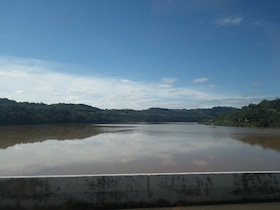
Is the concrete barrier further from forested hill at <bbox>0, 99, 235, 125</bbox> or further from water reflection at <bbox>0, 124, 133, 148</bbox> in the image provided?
forested hill at <bbox>0, 99, 235, 125</bbox>

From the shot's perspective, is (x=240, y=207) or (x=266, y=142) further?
(x=266, y=142)

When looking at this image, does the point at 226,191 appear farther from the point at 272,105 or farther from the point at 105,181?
the point at 272,105

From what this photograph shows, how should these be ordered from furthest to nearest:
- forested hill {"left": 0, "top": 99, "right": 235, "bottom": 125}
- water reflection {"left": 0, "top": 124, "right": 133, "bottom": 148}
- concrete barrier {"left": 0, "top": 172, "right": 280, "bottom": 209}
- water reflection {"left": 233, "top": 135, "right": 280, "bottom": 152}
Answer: forested hill {"left": 0, "top": 99, "right": 235, "bottom": 125}, water reflection {"left": 0, "top": 124, "right": 133, "bottom": 148}, water reflection {"left": 233, "top": 135, "right": 280, "bottom": 152}, concrete barrier {"left": 0, "top": 172, "right": 280, "bottom": 209}

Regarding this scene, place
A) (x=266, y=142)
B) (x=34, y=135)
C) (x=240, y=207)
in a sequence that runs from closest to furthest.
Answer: (x=240, y=207), (x=266, y=142), (x=34, y=135)

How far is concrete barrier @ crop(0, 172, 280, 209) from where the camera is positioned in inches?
332

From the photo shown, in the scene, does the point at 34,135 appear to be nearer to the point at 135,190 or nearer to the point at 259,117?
the point at 135,190

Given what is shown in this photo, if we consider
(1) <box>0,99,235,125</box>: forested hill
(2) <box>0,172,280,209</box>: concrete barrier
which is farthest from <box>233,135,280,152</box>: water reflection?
(1) <box>0,99,235,125</box>: forested hill

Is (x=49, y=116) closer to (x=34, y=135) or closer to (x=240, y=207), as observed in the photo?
(x=34, y=135)

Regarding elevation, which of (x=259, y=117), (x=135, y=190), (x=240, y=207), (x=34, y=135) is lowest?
(x=240, y=207)

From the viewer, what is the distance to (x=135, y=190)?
28.8 ft

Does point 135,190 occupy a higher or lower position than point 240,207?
→ higher

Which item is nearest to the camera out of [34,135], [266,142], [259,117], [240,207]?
[240,207]

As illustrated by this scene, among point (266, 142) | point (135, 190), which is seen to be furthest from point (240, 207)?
point (266, 142)

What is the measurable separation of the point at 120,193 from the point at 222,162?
8.65 metres
